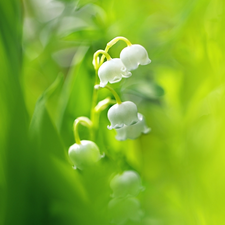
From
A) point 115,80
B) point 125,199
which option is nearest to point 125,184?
point 125,199

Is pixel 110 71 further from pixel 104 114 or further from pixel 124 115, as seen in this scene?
pixel 104 114

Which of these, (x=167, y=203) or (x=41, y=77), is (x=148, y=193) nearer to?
(x=167, y=203)

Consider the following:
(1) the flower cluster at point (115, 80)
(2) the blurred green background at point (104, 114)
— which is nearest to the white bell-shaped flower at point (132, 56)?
(1) the flower cluster at point (115, 80)

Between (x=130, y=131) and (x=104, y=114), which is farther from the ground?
(x=104, y=114)

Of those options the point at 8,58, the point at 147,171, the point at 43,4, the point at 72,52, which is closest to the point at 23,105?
the point at 8,58

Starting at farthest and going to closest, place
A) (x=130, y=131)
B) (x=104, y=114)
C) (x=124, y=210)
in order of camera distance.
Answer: (x=104, y=114)
(x=130, y=131)
(x=124, y=210)

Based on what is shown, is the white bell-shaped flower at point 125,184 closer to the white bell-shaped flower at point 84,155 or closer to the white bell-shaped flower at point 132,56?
the white bell-shaped flower at point 84,155

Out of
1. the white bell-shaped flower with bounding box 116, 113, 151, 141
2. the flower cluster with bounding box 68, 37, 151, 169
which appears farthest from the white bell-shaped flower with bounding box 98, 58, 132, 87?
the white bell-shaped flower with bounding box 116, 113, 151, 141
